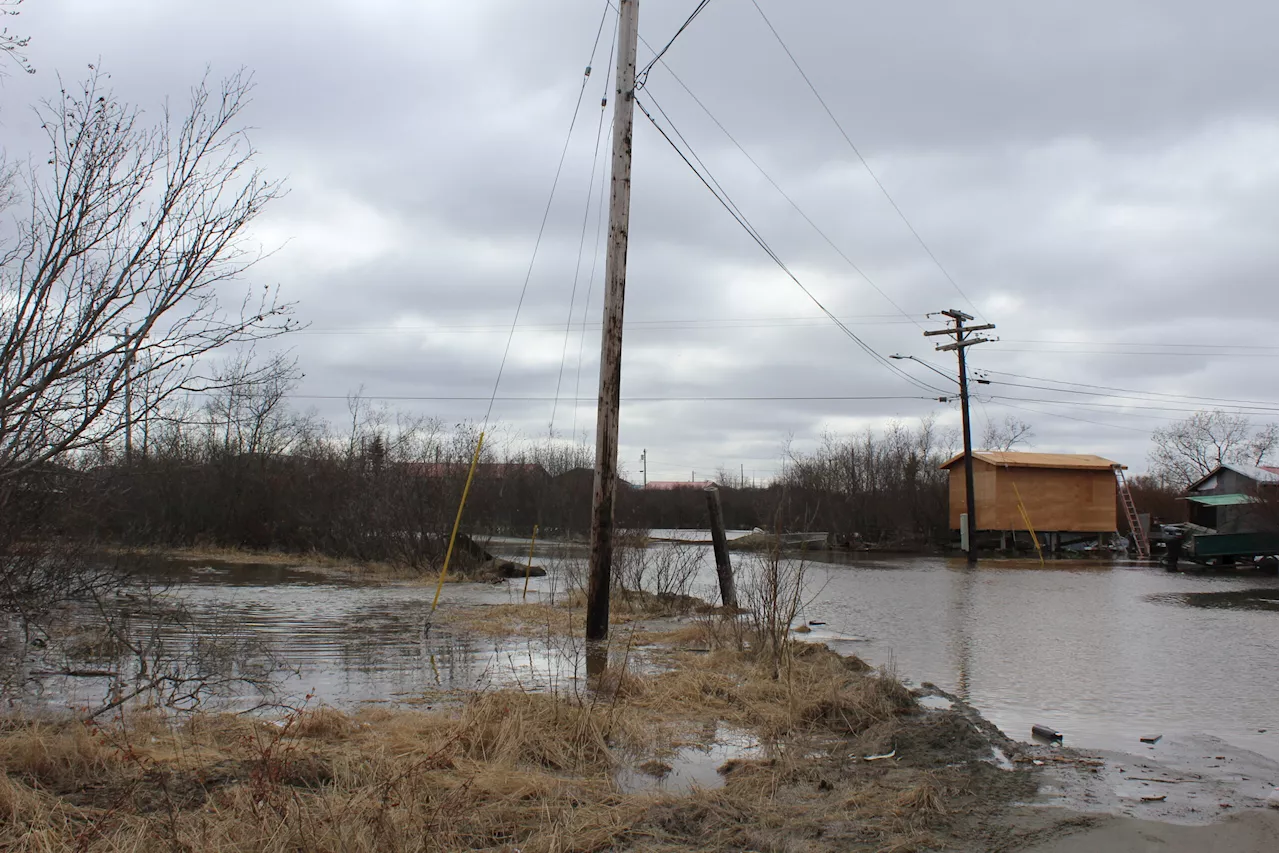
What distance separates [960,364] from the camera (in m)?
35.8

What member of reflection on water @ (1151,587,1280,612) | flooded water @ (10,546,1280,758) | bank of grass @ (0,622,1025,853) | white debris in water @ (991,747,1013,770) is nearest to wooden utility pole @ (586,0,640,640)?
flooded water @ (10,546,1280,758)

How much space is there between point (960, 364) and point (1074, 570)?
845cm

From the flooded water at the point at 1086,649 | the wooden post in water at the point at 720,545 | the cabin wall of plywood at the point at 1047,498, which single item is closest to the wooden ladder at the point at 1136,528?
the cabin wall of plywood at the point at 1047,498

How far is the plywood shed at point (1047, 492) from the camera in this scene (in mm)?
42531

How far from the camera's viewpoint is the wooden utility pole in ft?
36.2

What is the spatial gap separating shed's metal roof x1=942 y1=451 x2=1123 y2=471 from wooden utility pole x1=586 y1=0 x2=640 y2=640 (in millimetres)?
34457

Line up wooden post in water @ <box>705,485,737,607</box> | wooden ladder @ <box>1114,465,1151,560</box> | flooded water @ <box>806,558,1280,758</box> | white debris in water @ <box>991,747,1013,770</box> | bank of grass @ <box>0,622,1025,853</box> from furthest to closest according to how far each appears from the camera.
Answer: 1. wooden ladder @ <box>1114,465,1151,560</box>
2. wooden post in water @ <box>705,485,737,607</box>
3. flooded water @ <box>806,558,1280,758</box>
4. white debris in water @ <box>991,747,1013,770</box>
5. bank of grass @ <box>0,622,1025,853</box>

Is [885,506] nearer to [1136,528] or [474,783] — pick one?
[1136,528]

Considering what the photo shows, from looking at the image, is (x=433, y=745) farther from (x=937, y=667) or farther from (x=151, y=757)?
(x=937, y=667)

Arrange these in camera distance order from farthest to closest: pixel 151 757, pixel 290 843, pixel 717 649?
1. pixel 717 649
2. pixel 151 757
3. pixel 290 843

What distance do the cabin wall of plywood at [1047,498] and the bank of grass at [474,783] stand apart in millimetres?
37945

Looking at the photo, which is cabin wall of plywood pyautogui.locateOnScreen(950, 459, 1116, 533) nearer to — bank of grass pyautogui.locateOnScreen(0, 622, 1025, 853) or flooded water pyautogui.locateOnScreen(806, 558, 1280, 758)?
flooded water pyautogui.locateOnScreen(806, 558, 1280, 758)

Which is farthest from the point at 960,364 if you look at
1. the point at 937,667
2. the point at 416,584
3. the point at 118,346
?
the point at 118,346

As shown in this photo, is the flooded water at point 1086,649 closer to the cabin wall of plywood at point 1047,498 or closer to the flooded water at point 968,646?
the flooded water at point 968,646
